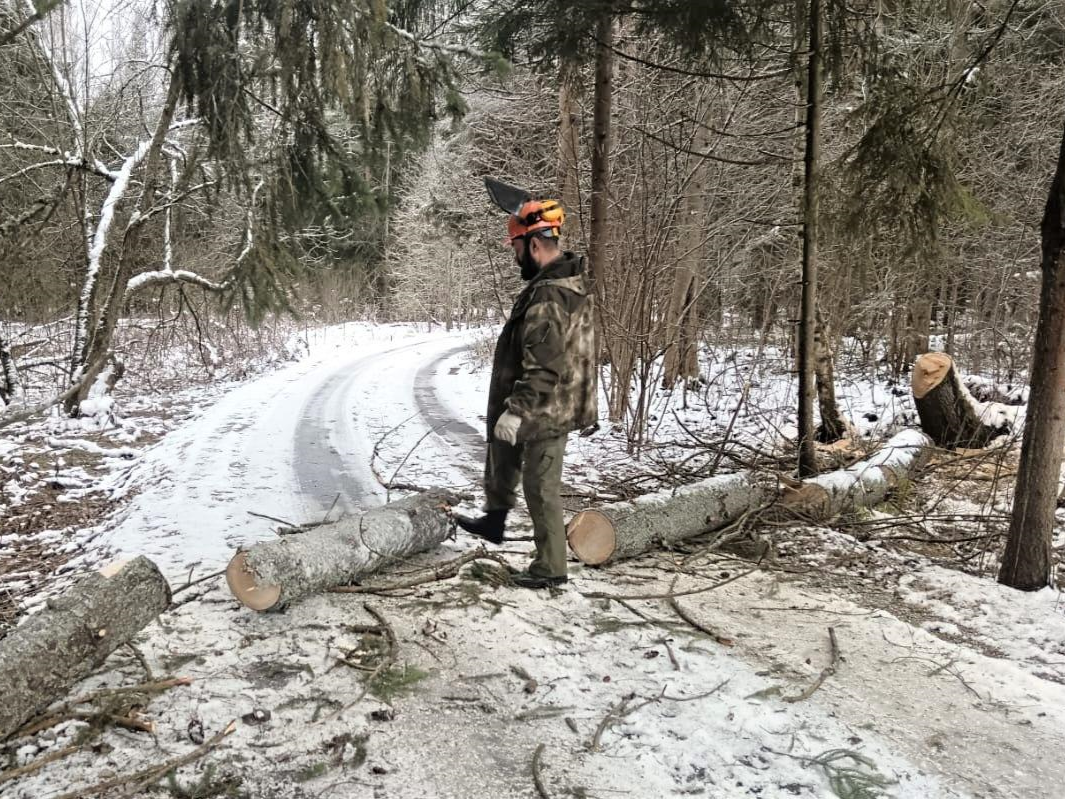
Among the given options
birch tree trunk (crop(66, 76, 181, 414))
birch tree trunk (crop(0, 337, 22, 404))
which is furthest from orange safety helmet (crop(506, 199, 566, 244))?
birch tree trunk (crop(0, 337, 22, 404))

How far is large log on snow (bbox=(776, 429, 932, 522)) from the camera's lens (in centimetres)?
558

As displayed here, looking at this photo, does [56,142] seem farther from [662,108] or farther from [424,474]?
[662,108]

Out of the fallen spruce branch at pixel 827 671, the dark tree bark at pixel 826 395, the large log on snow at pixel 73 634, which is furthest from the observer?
the dark tree bark at pixel 826 395

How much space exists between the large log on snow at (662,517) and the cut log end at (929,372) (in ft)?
10.1

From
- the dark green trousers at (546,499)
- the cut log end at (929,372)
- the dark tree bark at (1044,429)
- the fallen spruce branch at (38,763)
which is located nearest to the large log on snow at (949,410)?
the cut log end at (929,372)

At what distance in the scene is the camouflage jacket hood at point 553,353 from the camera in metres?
3.92

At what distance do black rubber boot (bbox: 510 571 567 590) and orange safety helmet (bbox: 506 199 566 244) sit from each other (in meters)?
2.01

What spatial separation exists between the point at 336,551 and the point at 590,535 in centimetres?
158

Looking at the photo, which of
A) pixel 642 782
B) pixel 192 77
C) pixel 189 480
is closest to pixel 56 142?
pixel 192 77

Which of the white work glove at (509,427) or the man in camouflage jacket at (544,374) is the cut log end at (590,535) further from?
the white work glove at (509,427)

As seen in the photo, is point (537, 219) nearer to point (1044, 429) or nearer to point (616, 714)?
point (616, 714)

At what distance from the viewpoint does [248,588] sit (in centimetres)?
357

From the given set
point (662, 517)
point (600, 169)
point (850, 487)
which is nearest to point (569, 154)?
point (600, 169)

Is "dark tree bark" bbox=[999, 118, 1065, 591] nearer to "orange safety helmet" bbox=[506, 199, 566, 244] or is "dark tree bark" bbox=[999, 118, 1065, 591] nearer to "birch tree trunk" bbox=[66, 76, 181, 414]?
"orange safety helmet" bbox=[506, 199, 566, 244]
